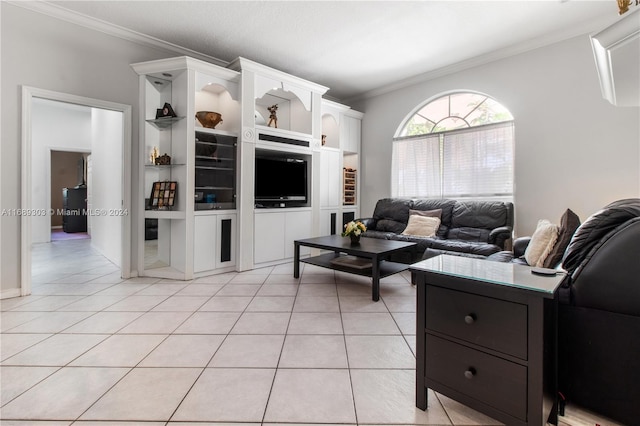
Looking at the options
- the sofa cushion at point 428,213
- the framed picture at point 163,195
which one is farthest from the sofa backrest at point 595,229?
the framed picture at point 163,195

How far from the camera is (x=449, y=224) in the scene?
4.36 m

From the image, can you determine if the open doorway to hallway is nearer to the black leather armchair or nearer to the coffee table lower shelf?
the coffee table lower shelf

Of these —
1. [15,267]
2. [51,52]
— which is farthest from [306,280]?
[51,52]

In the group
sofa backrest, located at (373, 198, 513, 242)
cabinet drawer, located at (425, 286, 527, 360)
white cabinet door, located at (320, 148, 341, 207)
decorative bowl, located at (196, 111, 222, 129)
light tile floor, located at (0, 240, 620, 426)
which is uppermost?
decorative bowl, located at (196, 111, 222, 129)

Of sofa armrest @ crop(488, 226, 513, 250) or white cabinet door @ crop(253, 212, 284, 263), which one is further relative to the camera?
white cabinet door @ crop(253, 212, 284, 263)

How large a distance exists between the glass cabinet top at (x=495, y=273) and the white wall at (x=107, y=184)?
Answer: 3775 millimetres

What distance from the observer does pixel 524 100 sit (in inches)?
155

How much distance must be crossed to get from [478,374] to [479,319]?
0.23 m

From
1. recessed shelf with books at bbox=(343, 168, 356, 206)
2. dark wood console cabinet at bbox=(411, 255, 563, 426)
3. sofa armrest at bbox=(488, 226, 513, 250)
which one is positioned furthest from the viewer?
recessed shelf with books at bbox=(343, 168, 356, 206)

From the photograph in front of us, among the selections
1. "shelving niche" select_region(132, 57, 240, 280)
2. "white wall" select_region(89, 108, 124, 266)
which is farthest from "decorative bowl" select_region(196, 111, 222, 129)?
"white wall" select_region(89, 108, 124, 266)

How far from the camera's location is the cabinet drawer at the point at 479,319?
1129 mm

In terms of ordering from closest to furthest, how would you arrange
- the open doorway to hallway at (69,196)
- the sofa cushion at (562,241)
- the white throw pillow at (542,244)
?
1. the sofa cushion at (562,241)
2. the white throw pillow at (542,244)
3. the open doorway to hallway at (69,196)

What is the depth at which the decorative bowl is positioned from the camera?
12.8 ft

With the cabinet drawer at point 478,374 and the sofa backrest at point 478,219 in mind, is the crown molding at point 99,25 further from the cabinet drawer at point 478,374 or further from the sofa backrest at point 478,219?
the cabinet drawer at point 478,374
